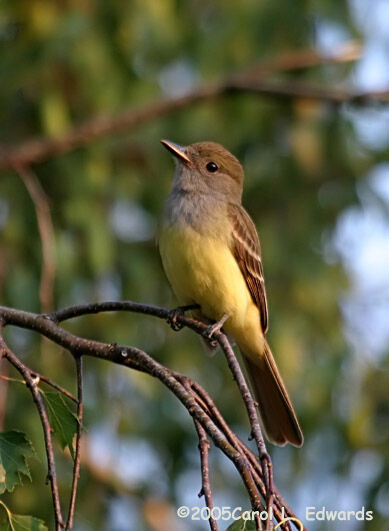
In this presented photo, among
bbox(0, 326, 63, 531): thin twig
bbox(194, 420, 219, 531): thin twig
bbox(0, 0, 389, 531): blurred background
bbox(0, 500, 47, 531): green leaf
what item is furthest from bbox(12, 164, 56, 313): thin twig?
bbox(194, 420, 219, 531): thin twig

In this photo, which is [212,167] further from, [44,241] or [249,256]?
[44,241]

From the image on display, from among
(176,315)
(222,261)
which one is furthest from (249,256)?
(176,315)

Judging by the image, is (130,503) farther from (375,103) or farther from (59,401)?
(59,401)

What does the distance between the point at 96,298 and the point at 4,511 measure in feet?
12.2

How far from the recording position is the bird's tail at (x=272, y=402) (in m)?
4.17

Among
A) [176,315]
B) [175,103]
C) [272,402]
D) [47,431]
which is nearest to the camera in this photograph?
[47,431]

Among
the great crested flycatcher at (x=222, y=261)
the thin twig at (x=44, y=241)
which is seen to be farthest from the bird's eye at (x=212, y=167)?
the thin twig at (x=44, y=241)

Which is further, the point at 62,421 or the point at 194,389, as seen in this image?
the point at 62,421

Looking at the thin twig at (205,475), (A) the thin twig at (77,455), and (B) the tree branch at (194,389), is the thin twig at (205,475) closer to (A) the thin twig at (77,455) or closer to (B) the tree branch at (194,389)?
(B) the tree branch at (194,389)

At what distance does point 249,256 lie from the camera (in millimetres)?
4551

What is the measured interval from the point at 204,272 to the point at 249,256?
45cm

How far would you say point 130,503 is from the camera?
6.66 metres

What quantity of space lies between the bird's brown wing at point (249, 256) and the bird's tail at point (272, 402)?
21 centimetres

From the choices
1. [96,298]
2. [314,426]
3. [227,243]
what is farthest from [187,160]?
[314,426]
